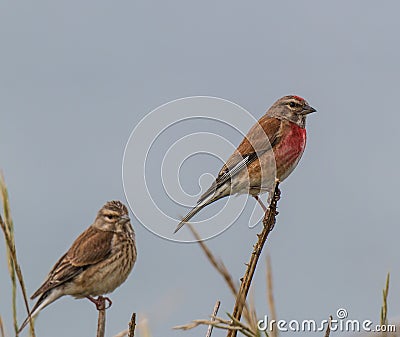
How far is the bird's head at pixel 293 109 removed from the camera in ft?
22.9

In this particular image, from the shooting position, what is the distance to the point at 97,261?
5.90m

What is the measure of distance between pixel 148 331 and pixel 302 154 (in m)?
4.74

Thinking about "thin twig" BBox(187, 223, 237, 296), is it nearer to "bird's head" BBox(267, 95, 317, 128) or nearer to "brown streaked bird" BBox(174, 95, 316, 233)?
"brown streaked bird" BBox(174, 95, 316, 233)

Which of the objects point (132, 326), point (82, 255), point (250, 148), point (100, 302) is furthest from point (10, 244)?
point (250, 148)

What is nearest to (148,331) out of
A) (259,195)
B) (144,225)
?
(144,225)

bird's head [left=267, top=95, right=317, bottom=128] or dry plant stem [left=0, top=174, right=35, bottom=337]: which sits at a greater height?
bird's head [left=267, top=95, right=317, bottom=128]

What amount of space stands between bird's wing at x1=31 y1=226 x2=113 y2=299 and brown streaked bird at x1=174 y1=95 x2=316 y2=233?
0.89m

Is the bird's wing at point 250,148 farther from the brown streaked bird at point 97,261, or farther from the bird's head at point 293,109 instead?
the brown streaked bird at point 97,261

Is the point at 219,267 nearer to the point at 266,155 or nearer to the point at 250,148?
the point at 250,148

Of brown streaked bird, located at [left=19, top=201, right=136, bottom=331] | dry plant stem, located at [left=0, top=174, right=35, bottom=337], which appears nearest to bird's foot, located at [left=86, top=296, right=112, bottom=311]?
brown streaked bird, located at [left=19, top=201, right=136, bottom=331]

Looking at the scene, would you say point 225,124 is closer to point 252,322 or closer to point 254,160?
point 252,322

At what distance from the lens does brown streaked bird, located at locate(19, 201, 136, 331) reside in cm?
564

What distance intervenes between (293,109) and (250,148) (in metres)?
0.92

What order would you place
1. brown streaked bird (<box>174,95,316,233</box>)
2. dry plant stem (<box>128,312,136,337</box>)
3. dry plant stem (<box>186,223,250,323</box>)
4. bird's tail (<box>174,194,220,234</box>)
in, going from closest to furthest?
dry plant stem (<box>186,223,250,323</box>), dry plant stem (<box>128,312,136,337</box>), bird's tail (<box>174,194,220,234</box>), brown streaked bird (<box>174,95,316,233</box>)
